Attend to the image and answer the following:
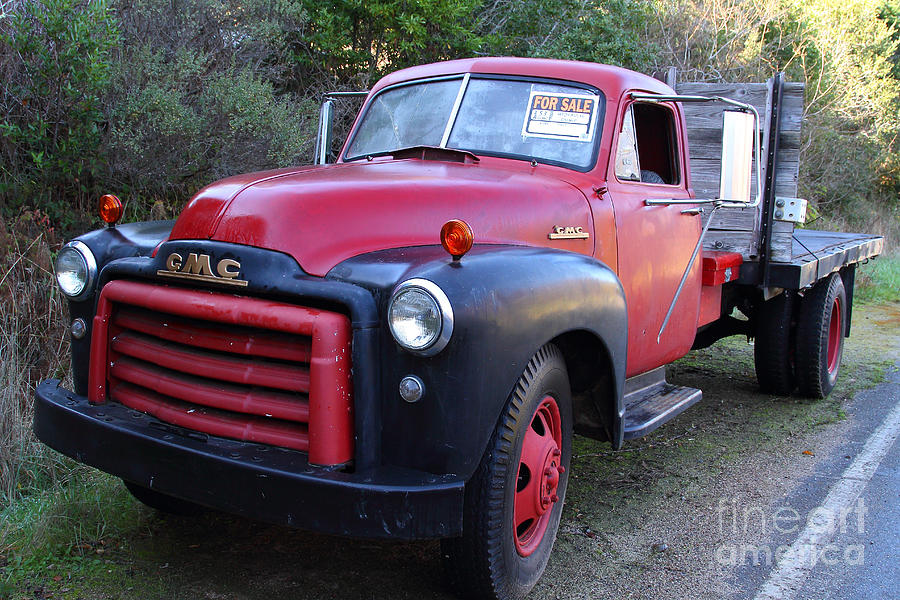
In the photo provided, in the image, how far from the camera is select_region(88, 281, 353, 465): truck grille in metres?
2.35

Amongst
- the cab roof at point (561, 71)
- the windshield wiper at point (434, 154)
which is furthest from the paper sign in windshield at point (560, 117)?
the windshield wiper at point (434, 154)

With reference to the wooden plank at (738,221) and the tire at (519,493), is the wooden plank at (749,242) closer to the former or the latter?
the wooden plank at (738,221)

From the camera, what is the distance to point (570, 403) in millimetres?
3033

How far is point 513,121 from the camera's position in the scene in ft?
12.1

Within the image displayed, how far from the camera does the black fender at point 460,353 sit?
234 cm

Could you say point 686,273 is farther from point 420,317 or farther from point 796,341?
point 420,317

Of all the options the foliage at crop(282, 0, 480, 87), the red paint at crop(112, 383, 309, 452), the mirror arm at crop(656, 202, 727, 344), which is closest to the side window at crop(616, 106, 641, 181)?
the mirror arm at crop(656, 202, 727, 344)

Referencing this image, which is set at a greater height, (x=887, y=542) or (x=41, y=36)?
(x=41, y=36)

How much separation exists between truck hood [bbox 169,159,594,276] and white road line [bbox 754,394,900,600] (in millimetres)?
1480

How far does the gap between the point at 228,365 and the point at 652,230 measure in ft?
7.22

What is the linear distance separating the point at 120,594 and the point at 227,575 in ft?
1.20

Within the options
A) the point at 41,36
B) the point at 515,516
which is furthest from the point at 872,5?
the point at 515,516

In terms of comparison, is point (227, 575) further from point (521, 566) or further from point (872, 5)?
point (872, 5)

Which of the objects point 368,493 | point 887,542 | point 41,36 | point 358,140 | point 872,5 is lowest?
point 887,542
